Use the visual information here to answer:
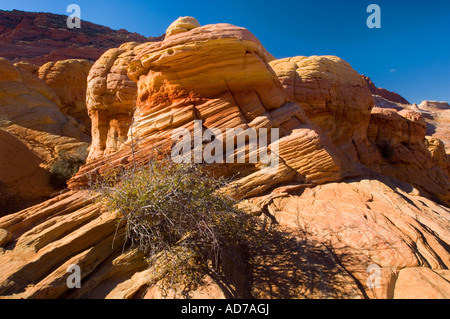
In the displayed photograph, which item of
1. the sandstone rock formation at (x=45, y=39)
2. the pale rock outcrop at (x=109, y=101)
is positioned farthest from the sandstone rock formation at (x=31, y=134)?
the sandstone rock formation at (x=45, y=39)

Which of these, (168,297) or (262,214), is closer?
(168,297)

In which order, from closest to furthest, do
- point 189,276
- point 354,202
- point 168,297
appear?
point 168,297 → point 189,276 → point 354,202

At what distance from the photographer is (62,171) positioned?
12.8 m

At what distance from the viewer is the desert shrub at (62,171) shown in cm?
1264

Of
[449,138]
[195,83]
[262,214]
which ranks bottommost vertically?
[262,214]

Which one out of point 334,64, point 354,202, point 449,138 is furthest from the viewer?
point 449,138

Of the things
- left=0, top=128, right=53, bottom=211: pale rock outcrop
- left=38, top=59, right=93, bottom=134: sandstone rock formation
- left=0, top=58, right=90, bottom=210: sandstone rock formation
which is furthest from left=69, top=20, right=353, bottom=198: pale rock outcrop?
left=38, top=59, right=93, bottom=134: sandstone rock formation

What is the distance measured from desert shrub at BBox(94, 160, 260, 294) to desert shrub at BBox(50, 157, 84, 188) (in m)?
9.87

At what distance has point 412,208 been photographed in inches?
267

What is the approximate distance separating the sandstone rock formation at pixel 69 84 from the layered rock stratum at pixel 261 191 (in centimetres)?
1379

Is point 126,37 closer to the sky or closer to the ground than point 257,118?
closer to the sky

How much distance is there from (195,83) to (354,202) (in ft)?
20.0

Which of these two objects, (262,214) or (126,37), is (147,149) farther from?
(126,37)

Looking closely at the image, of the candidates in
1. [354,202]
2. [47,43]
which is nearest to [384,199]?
[354,202]
